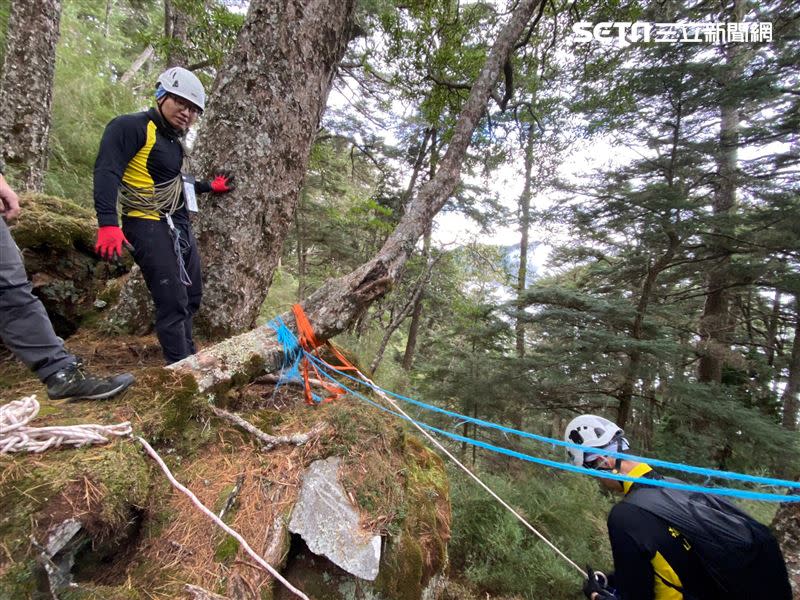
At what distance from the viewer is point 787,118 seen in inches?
271

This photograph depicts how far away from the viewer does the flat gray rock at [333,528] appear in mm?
1915

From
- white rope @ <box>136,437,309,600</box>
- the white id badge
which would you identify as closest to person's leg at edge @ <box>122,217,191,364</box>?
the white id badge

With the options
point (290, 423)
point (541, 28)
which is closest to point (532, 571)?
point (290, 423)

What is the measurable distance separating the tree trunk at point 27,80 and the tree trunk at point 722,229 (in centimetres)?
1065

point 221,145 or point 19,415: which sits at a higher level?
point 221,145

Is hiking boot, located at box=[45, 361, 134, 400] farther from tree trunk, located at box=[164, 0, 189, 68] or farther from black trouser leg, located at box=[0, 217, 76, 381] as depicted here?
tree trunk, located at box=[164, 0, 189, 68]

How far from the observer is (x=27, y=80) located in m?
4.43

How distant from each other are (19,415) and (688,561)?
362 centimetres

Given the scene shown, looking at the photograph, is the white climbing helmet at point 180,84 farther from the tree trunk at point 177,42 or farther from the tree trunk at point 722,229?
the tree trunk at point 722,229

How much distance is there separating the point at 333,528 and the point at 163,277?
6.93ft

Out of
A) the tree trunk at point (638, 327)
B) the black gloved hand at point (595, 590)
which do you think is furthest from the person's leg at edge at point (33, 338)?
the tree trunk at point (638, 327)

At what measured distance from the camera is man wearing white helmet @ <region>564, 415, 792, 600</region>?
190 cm

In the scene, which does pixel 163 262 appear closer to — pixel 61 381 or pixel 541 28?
pixel 61 381

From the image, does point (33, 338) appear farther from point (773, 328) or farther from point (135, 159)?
point (773, 328)
